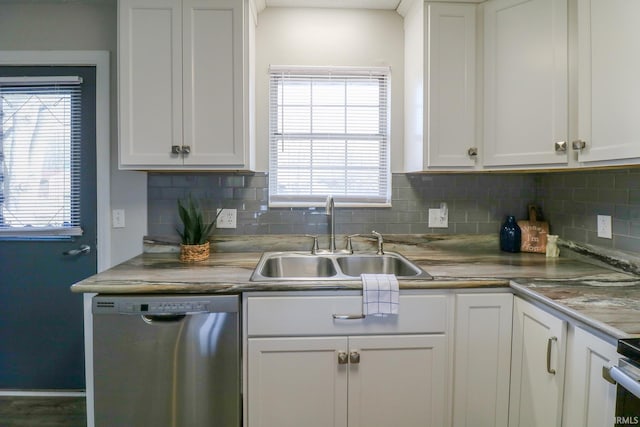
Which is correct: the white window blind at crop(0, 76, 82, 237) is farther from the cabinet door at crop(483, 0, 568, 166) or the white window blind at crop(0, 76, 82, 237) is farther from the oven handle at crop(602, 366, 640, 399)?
the oven handle at crop(602, 366, 640, 399)

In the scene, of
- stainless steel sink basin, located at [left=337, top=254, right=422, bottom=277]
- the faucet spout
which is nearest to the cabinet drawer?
stainless steel sink basin, located at [left=337, top=254, right=422, bottom=277]

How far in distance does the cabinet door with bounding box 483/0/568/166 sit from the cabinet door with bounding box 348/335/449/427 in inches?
40.9

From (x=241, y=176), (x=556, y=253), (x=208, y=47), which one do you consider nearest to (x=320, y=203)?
(x=241, y=176)

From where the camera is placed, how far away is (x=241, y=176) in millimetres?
2152

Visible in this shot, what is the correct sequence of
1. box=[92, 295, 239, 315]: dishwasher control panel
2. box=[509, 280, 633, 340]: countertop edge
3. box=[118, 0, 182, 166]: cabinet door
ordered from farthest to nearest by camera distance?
box=[118, 0, 182, 166]: cabinet door
box=[92, 295, 239, 315]: dishwasher control panel
box=[509, 280, 633, 340]: countertop edge

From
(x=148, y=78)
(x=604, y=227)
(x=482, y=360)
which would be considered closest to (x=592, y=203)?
(x=604, y=227)

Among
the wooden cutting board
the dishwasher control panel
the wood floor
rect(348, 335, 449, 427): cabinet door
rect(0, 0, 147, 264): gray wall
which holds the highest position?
rect(0, 0, 147, 264): gray wall

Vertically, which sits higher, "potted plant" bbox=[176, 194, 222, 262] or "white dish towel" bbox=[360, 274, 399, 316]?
"potted plant" bbox=[176, 194, 222, 262]

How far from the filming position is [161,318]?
1.47 m

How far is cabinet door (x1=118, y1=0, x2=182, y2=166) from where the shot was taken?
1.77m

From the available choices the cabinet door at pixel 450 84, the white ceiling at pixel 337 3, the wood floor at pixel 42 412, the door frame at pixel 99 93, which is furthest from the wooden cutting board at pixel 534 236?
the wood floor at pixel 42 412

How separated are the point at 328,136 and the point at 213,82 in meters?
0.76

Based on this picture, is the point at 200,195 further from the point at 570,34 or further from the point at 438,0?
the point at 570,34

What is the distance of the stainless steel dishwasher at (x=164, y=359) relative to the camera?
4.75 feet
